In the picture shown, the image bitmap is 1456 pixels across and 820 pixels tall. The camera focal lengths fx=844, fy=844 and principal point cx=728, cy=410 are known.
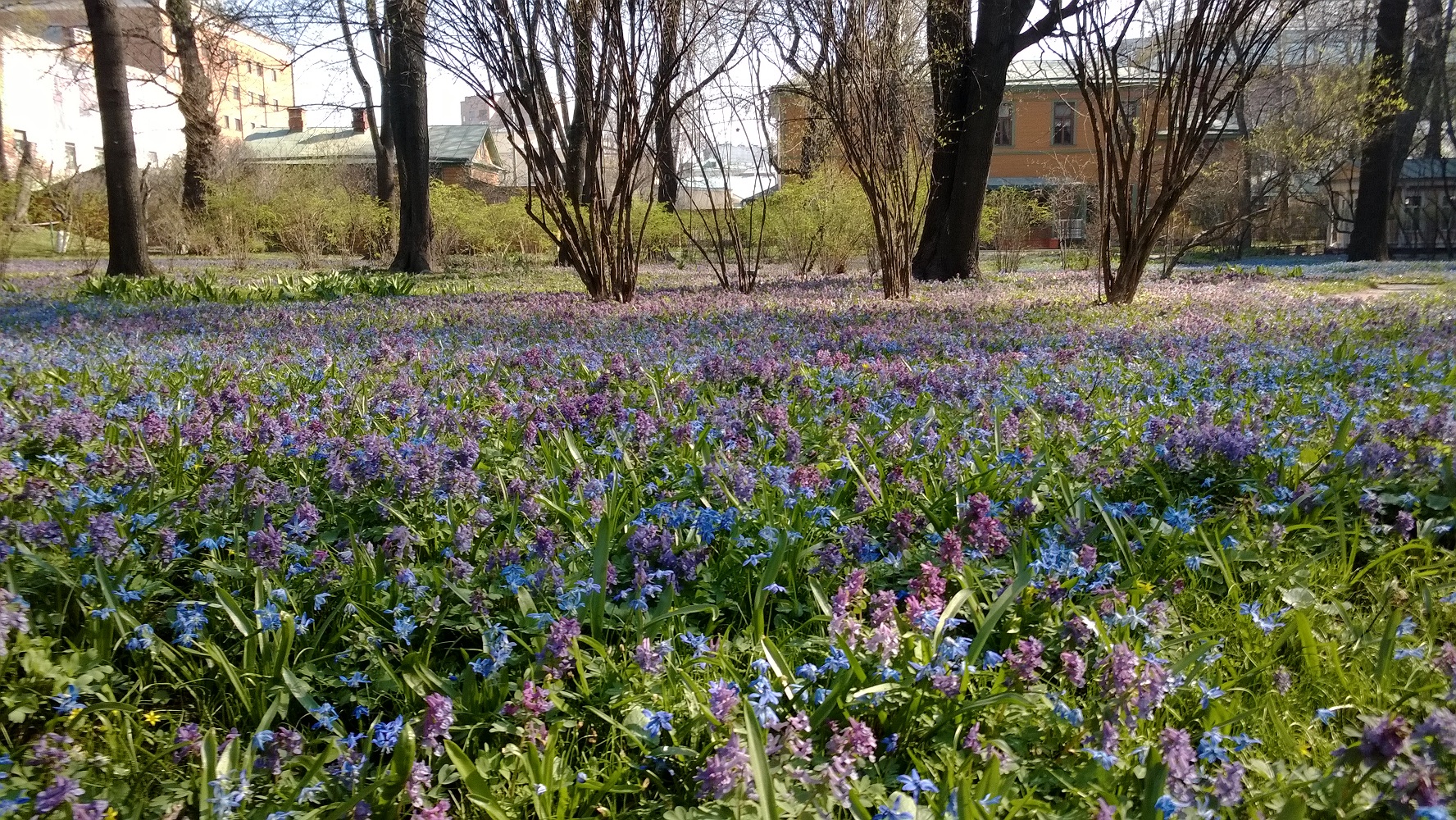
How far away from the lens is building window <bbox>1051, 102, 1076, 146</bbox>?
41.5 meters

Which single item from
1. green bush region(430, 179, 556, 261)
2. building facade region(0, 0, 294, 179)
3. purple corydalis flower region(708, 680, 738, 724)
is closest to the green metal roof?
building facade region(0, 0, 294, 179)

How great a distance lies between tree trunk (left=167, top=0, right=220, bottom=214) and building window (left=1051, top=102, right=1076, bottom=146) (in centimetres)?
3601

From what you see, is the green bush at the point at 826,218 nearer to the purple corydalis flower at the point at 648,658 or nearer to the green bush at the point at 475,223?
the green bush at the point at 475,223

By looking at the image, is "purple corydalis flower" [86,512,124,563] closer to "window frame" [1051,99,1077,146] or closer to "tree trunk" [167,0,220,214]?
"tree trunk" [167,0,220,214]

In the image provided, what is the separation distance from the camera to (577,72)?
9.16 m

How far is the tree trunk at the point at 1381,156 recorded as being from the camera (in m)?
19.2

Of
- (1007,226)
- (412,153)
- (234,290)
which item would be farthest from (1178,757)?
(1007,226)

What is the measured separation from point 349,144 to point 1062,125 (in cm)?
4363

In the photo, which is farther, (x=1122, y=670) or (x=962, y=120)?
(x=962, y=120)

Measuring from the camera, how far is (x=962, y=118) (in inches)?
496

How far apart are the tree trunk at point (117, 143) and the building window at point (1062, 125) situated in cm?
3922

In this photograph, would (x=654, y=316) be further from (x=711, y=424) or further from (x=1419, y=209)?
(x=1419, y=209)

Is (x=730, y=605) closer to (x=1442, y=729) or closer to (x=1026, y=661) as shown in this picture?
(x=1026, y=661)

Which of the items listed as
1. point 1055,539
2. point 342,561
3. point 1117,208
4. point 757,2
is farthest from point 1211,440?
point 757,2
